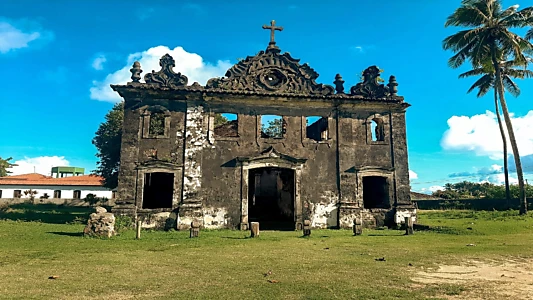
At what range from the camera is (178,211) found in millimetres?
15562

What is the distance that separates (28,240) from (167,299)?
8704 mm

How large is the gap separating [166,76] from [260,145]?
215 inches

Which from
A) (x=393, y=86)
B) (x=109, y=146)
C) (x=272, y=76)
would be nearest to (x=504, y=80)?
(x=393, y=86)

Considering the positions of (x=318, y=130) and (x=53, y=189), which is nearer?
(x=318, y=130)

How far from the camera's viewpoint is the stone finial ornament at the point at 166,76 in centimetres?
1656

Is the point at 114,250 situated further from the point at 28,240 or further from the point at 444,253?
the point at 444,253

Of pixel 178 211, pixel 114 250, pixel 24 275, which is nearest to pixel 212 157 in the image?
pixel 178 211

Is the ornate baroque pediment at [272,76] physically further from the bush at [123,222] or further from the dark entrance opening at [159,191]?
the bush at [123,222]

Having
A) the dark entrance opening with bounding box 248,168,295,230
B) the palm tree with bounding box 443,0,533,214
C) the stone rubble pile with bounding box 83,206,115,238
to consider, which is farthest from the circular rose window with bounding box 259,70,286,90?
the palm tree with bounding box 443,0,533,214

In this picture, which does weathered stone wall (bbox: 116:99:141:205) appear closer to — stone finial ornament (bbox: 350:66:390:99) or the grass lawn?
the grass lawn

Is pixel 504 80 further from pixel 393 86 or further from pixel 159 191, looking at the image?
pixel 159 191

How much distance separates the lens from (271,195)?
25.8 metres

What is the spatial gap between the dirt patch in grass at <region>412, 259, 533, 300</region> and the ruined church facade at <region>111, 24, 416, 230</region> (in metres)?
8.86

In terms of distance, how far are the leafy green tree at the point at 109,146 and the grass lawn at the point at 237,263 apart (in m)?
11.7
